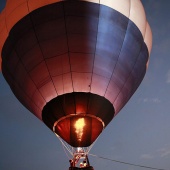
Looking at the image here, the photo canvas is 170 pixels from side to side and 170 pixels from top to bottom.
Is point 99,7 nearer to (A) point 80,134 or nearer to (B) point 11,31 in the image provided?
(B) point 11,31

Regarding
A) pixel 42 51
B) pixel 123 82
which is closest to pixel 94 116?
pixel 123 82

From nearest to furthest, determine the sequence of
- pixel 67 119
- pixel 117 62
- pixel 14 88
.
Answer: pixel 67 119
pixel 117 62
pixel 14 88

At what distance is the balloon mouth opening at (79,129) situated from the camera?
21.6 ft

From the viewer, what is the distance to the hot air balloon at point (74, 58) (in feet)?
21.7

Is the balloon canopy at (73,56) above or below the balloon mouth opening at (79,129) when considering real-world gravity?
above

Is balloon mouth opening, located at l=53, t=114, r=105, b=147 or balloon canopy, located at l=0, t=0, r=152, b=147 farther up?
balloon canopy, located at l=0, t=0, r=152, b=147

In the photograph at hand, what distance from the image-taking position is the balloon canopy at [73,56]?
260 inches

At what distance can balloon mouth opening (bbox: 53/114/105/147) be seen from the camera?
6.57m

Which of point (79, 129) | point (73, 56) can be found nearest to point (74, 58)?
point (73, 56)

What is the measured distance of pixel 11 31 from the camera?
23.4ft

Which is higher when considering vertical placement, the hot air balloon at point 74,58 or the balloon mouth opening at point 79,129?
the hot air balloon at point 74,58

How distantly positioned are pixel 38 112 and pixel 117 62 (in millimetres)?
2263

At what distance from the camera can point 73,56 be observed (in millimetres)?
6668

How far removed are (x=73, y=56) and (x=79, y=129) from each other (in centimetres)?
163
